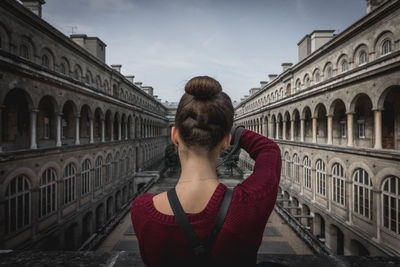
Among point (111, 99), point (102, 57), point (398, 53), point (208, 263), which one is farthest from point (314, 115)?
point (102, 57)

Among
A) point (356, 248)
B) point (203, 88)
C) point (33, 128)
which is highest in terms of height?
point (33, 128)

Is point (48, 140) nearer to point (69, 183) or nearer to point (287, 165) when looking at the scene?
point (69, 183)

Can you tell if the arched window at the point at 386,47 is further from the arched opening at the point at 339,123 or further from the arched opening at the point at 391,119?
the arched opening at the point at 339,123

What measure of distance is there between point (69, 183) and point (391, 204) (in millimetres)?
22393

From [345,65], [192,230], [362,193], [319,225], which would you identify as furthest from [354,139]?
[192,230]

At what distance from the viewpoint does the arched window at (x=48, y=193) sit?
1500cm

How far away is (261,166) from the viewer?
1.69 meters

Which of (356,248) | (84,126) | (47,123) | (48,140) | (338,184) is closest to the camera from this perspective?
(356,248)

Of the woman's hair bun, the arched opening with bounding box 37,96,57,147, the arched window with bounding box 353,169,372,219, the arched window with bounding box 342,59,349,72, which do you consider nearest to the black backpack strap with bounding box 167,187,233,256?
the woman's hair bun

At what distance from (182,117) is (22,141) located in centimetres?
1741

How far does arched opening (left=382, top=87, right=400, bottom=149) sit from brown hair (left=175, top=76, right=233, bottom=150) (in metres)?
16.8

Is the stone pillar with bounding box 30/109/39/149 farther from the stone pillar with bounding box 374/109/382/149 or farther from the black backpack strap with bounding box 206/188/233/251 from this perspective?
the stone pillar with bounding box 374/109/382/149

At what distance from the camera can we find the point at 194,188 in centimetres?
153

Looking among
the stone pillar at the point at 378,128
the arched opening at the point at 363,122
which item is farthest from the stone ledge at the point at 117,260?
the arched opening at the point at 363,122
